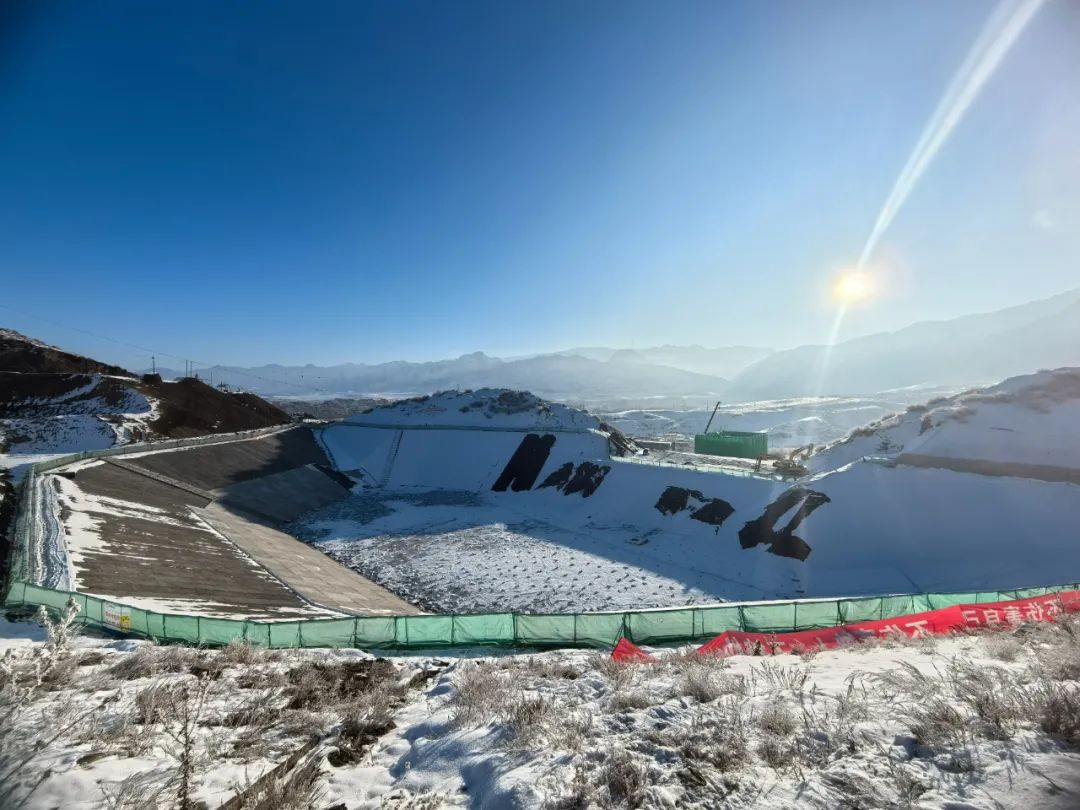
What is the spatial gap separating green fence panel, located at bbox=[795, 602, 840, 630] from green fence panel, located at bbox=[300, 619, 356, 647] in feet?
37.4

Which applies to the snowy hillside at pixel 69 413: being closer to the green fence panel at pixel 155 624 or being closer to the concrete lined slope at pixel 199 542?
the concrete lined slope at pixel 199 542

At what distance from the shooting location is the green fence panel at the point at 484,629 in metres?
11.9

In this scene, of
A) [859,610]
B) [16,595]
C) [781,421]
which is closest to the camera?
[16,595]

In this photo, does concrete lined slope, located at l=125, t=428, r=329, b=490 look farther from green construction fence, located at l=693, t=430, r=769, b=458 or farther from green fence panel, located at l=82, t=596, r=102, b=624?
green construction fence, located at l=693, t=430, r=769, b=458

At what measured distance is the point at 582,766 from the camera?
194 inches

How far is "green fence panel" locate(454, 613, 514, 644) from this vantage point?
11930 millimetres

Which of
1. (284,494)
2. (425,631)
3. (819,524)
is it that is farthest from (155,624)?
(284,494)

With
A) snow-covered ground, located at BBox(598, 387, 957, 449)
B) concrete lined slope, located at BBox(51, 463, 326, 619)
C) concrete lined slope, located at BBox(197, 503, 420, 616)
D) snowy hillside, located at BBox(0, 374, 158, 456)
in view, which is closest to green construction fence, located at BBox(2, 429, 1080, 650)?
concrete lined slope, located at BBox(51, 463, 326, 619)

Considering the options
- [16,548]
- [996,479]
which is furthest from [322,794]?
[996,479]

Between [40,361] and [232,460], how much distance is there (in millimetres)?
45524

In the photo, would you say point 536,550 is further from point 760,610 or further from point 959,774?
point 959,774

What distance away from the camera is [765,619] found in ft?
40.7

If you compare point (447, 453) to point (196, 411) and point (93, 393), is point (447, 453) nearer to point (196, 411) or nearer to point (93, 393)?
point (196, 411)

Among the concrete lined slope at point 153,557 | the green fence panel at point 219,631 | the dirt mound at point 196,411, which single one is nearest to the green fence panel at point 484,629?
the green fence panel at point 219,631
